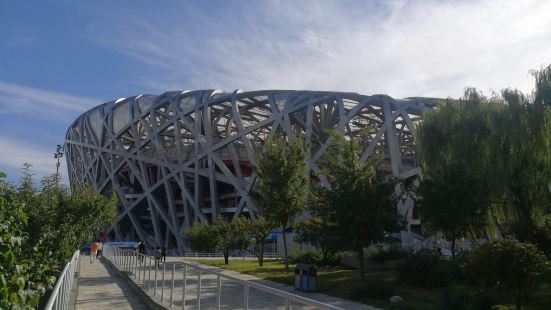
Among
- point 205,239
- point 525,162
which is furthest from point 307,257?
point 525,162

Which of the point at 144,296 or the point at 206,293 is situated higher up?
the point at 206,293

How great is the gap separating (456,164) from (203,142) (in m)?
31.4

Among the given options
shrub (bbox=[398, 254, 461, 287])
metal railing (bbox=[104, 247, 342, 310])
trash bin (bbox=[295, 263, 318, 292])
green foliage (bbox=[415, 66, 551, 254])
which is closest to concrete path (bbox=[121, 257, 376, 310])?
metal railing (bbox=[104, 247, 342, 310])

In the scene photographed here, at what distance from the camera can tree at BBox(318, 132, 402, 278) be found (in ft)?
48.2

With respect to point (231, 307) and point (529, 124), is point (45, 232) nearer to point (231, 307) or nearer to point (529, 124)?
point (231, 307)

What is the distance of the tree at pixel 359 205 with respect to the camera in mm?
14695

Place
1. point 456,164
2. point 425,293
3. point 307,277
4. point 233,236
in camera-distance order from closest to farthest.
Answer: point 425,293, point 307,277, point 456,164, point 233,236

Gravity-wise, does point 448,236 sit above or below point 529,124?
below

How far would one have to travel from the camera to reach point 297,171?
67.8ft

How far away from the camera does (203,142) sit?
4553 cm

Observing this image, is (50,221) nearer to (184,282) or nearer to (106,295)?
(106,295)

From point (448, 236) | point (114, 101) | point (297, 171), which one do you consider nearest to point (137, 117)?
point (114, 101)

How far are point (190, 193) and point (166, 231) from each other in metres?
8.76

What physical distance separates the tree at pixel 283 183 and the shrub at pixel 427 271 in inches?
266
